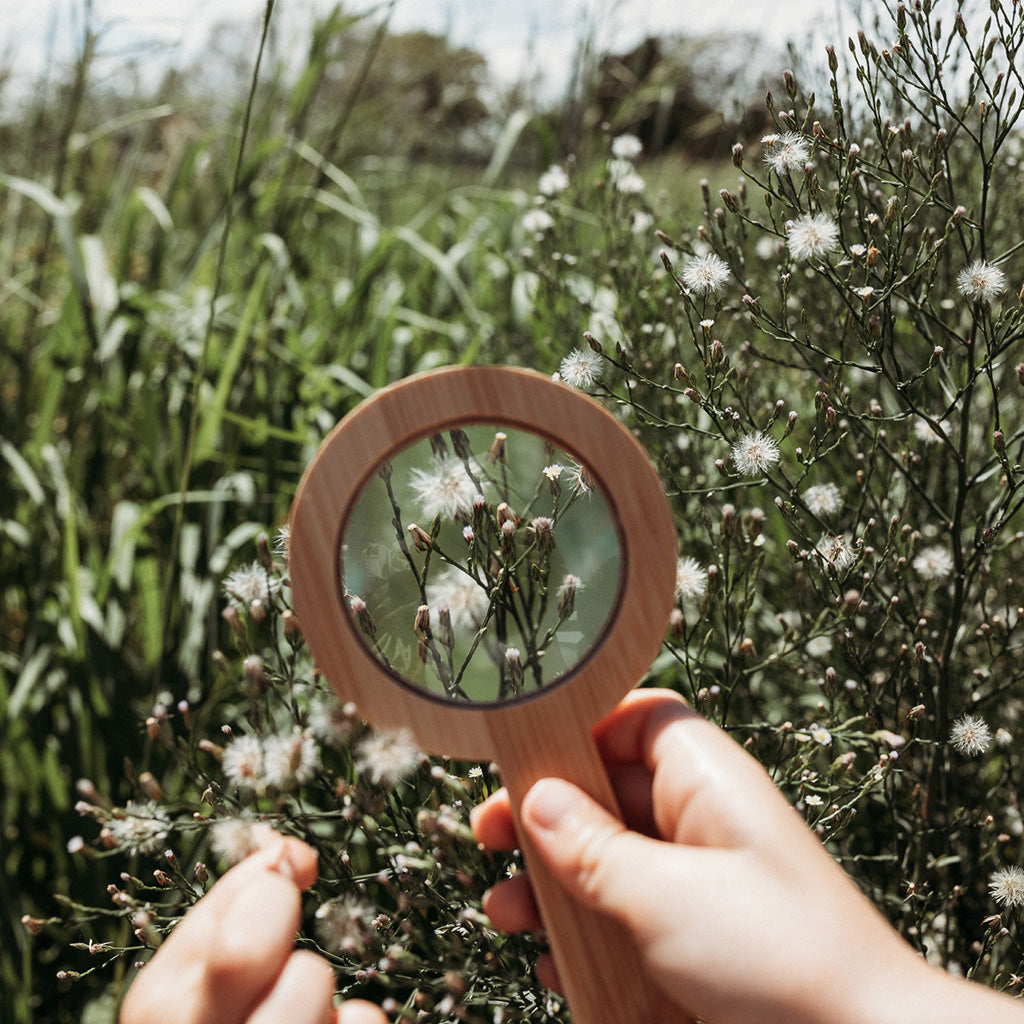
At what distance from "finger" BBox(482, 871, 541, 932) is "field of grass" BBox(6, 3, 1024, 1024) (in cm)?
4

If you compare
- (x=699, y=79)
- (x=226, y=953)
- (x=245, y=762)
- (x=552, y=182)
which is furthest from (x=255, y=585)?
(x=699, y=79)

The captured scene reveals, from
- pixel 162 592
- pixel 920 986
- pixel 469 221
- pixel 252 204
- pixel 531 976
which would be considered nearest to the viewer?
pixel 920 986

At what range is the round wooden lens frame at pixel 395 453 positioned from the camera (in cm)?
94

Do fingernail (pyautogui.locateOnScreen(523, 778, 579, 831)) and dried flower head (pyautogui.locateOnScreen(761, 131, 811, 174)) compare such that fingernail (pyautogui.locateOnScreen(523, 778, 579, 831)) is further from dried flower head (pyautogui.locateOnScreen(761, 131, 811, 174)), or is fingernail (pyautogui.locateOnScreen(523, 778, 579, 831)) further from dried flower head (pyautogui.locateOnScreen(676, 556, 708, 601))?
dried flower head (pyautogui.locateOnScreen(761, 131, 811, 174))

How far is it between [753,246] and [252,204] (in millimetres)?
1598

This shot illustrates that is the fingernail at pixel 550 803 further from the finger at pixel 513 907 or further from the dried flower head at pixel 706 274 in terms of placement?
the dried flower head at pixel 706 274

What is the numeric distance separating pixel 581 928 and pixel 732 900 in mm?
197

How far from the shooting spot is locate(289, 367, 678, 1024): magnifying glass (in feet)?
3.05

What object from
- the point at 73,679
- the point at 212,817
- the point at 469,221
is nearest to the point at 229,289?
the point at 469,221

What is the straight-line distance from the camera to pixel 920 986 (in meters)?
0.75

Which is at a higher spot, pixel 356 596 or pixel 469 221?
pixel 469 221

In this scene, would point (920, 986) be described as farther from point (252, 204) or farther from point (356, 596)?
point (252, 204)

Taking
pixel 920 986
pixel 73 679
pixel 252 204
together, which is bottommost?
pixel 920 986

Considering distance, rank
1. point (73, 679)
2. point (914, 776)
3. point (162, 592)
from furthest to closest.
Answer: point (162, 592) → point (73, 679) → point (914, 776)
